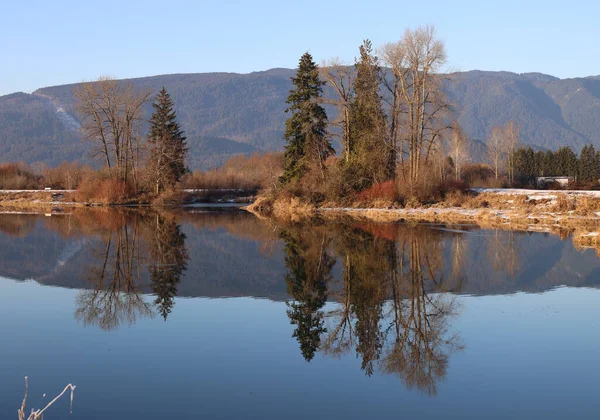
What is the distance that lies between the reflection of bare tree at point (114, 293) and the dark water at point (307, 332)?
0.08 meters

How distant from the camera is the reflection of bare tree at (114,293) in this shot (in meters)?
13.7

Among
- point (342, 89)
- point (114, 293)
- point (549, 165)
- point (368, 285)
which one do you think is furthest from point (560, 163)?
point (114, 293)

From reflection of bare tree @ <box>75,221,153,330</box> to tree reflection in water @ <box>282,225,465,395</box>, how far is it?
11.4 ft

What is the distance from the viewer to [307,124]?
50969mm

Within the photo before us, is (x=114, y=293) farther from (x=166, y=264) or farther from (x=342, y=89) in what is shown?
(x=342, y=89)

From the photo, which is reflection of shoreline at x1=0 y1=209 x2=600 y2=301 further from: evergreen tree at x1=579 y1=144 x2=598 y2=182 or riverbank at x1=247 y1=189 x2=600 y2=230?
evergreen tree at x1=579 y1=144 x2=598 y2=182

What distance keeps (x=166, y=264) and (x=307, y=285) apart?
601 cm

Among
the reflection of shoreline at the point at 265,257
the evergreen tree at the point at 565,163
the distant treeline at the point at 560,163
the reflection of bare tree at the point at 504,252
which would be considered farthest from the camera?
the evergreen tree at the point at 565,163

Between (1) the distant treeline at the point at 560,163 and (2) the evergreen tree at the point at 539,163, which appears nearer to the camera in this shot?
(1) the distant treeline at the point at 560,163

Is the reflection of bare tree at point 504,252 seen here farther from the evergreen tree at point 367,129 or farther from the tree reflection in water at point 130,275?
the evergreen tree at point 367,129

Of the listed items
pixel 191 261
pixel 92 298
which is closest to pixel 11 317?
pixel 92 298

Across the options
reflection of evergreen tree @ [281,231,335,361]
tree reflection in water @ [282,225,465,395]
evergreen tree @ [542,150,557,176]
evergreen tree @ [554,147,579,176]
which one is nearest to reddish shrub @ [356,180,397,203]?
reflection of evergreen tree @ [281,231,335,361]

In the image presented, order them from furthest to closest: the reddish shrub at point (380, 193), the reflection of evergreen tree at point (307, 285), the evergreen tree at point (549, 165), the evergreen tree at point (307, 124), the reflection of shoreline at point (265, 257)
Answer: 1. the evergreen tree at point (549, 165)
2. the evergreen tree at point (307, 124)
3. the reddish shrub at point (380, 193)
4. the reflection of shoreline at point (265, 257)
5. the reflection of evergreen tree at point (307, 285)

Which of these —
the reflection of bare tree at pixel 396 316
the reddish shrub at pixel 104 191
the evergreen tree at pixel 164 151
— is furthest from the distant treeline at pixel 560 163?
the reflection of bare tree at pixel 396 316
